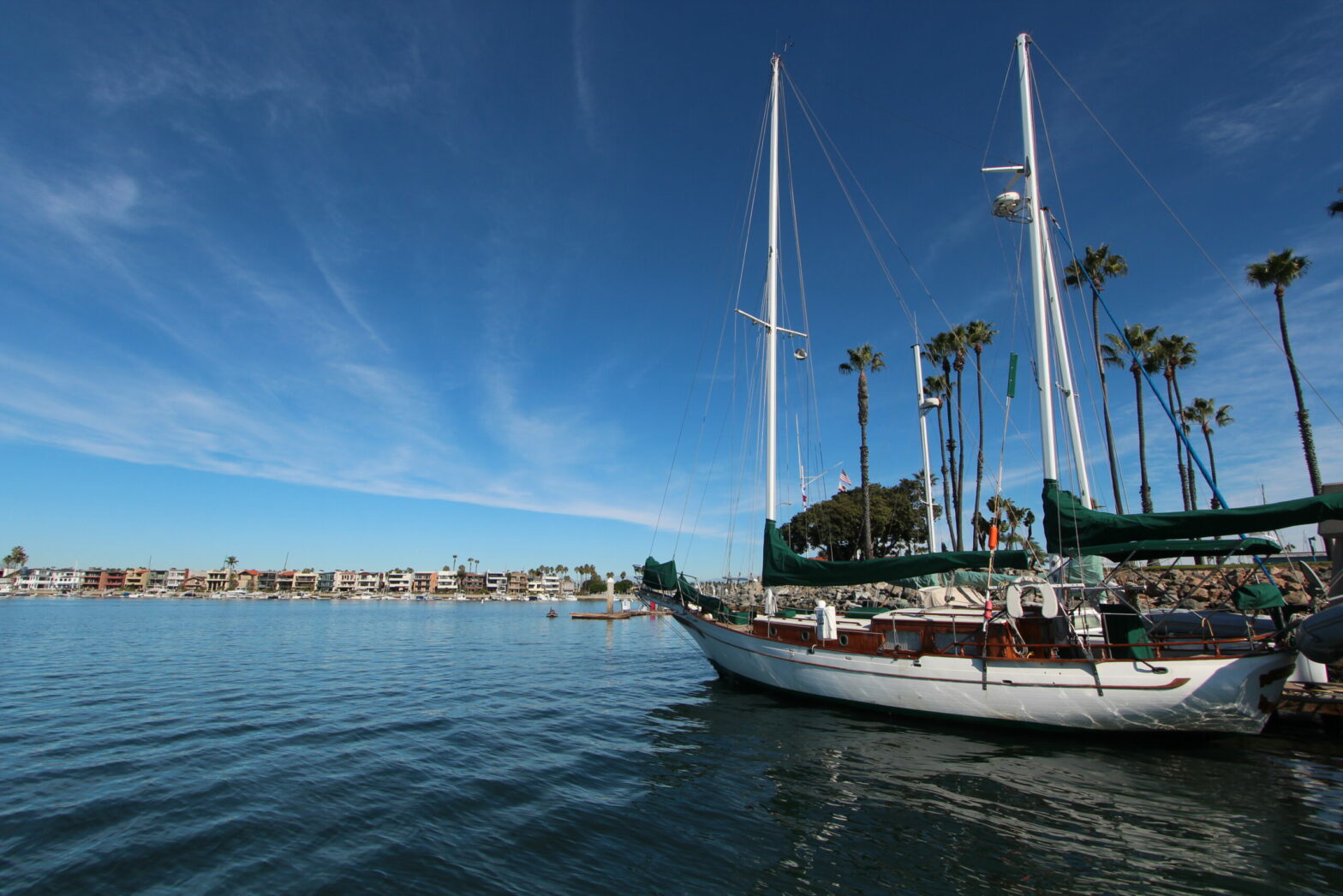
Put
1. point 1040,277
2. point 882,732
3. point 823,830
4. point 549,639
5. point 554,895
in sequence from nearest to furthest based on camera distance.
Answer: point 554,895 → point 823,830 → point 882,732 → point 1040,277 → point 549,639

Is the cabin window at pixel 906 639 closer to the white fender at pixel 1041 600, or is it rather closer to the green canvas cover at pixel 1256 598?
the white fender at pixel 1041 600

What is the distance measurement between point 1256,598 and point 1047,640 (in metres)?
4.40

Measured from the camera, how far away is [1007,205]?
58.9 feet

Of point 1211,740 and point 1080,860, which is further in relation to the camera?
point 1211,740

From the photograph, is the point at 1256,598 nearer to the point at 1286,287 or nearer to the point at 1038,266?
the point at 1038,266

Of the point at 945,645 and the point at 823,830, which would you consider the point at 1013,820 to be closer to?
the point at 823,830

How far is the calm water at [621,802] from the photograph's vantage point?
7289 mm

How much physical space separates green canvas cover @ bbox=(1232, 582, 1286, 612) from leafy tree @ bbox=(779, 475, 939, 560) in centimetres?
4827

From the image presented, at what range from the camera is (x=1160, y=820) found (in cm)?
898

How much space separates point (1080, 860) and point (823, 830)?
3135 mm

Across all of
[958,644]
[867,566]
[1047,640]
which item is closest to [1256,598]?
[1047,640]

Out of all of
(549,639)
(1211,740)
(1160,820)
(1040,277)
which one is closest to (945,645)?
(1211,740)

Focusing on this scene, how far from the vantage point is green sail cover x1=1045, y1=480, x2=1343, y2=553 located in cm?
1144

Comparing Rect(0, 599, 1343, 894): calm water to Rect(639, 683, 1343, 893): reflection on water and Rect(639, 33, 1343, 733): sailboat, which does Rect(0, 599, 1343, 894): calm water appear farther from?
Rect(639, 33, 1343, 733): sailboat
